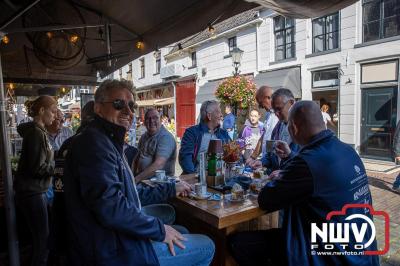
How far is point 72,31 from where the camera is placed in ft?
14.0

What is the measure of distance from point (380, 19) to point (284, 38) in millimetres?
3659

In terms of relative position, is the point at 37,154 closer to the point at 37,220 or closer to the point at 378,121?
the point at 37,220

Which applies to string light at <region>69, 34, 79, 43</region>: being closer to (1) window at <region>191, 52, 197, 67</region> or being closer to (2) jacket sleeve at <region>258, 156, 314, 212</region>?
(2) jacket sleeve at <region>258, 156, 314, 212</region>

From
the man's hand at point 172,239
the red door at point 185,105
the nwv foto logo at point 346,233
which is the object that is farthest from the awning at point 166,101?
the nwv foto logo at point 346,233

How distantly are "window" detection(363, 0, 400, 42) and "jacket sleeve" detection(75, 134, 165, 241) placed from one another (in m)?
10.3

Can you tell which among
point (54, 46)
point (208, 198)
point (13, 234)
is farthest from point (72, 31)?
point (208, 198)

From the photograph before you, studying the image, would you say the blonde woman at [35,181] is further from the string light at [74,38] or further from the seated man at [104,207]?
the string light at [74,38]

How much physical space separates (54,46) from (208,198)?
305 cm

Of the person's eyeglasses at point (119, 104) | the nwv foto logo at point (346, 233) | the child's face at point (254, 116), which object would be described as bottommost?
the nwv foto logo at point (346, 233)

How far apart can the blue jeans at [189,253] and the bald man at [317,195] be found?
19.3 inches

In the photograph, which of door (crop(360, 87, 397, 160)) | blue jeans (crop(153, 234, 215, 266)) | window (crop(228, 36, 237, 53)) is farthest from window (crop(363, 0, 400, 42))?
blue jeans (crop(153, 234, 215, 266))

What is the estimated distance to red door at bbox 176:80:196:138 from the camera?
59.1 ft

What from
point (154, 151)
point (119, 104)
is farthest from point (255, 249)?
point (154, 151)

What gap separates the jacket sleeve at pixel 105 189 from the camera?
4.71 ft
